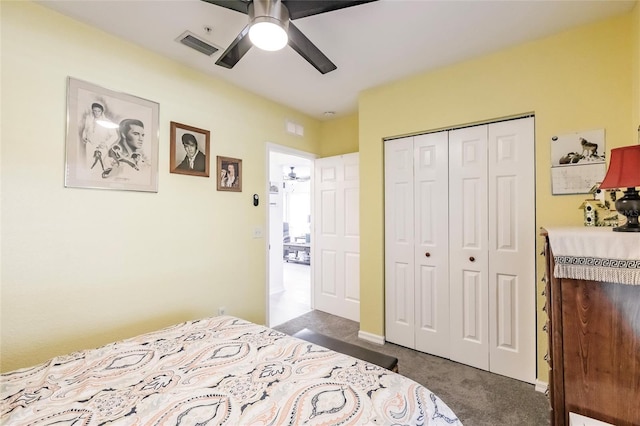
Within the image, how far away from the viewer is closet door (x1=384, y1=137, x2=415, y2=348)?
278 centimetres

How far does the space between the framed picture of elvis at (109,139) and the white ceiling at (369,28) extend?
48 cm

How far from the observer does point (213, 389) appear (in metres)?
1.12

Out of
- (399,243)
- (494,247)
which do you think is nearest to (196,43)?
(399,243)

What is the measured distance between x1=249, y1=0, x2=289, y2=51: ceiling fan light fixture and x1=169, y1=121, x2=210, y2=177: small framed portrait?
128 cm

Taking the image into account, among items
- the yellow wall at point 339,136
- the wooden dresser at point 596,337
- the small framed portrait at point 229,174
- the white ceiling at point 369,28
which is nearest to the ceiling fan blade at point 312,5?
the white ceiling at point 369,28

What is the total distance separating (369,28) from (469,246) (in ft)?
6.35

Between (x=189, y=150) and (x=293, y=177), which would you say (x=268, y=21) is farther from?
(x=293, y=177)

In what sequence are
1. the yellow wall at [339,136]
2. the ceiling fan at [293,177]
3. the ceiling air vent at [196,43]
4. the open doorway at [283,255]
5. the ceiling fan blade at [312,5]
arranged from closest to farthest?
the ceiling fan blade at [312,5] < the ceiling air vent at [196,43] < the yellow wall at [339,136] < the open doorway at [283,255] < the ceiling fan at [293,177]

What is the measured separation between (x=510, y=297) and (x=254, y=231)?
2.43 meters

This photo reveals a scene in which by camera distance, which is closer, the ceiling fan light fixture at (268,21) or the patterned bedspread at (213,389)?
the patterned bedspread at (213,389)

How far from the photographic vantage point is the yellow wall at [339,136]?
3.69m

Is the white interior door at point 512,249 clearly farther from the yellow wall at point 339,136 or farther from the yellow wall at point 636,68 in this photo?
the yellow wall at point 339,136

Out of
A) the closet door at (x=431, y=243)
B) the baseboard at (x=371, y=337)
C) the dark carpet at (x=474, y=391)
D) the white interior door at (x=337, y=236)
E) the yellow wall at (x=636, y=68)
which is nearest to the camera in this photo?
the yellow wall at (x=636, y=68)

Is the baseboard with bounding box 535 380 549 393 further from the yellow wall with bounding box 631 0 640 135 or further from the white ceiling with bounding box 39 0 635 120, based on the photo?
the white ceiling with bounding box 39 0 635 120
